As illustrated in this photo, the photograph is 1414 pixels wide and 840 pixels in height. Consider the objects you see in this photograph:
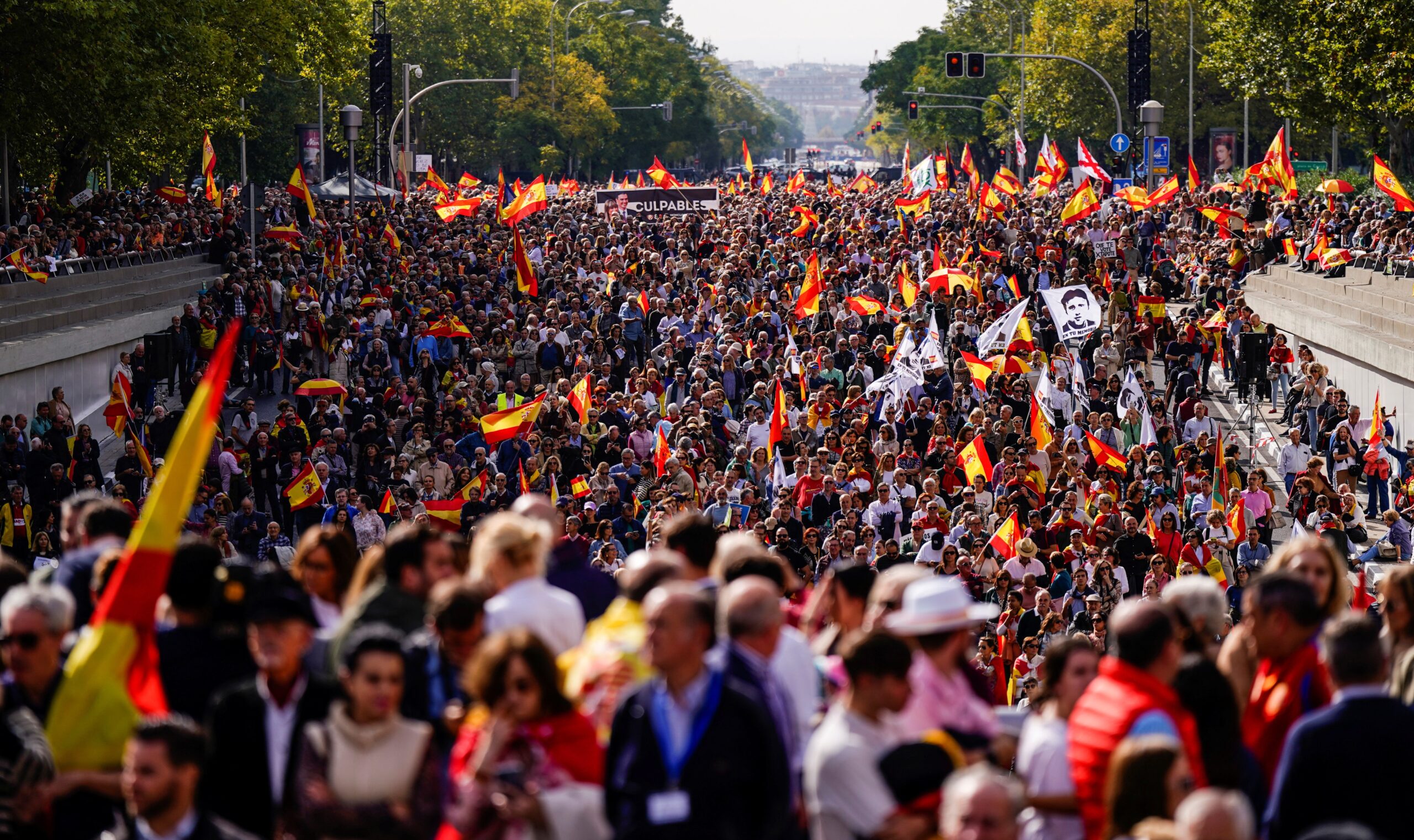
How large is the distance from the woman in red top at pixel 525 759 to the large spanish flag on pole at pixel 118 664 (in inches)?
44.8

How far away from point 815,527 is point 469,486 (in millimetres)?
3408

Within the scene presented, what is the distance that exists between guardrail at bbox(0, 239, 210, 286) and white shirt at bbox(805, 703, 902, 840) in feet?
76.7

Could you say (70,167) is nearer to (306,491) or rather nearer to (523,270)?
(523,270)

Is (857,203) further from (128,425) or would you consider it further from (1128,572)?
(1128,572)

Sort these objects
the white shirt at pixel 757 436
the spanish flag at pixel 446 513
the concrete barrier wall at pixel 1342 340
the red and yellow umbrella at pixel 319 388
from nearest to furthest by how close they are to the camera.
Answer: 1. the spanish flag at pixel 446 513
2. the white shirt at pixel 757 436
3. the red and yellow umbrella at pixel 319 388
4. the concrete barrier wall at pixel 1342 340

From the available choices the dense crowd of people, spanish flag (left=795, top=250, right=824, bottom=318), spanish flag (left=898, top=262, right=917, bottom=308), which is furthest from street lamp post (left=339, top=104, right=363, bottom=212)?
spanish flag (left=795, top=250, right=824, bottom=318)

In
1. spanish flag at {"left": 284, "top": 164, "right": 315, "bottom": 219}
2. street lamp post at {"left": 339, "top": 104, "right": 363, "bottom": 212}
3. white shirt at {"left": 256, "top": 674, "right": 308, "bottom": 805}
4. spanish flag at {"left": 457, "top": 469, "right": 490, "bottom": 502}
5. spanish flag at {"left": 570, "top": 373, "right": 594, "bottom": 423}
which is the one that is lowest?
spanish flag at {"left": 457, "top": 469, "right": 490, "bottom": 502}

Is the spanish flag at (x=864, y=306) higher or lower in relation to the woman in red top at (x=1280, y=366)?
higher

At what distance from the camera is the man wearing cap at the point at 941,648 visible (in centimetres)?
580

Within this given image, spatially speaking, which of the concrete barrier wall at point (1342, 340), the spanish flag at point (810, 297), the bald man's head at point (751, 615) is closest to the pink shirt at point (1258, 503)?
the concrete barrier wall at point (1342, 340)

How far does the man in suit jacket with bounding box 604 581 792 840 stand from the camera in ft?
17.6

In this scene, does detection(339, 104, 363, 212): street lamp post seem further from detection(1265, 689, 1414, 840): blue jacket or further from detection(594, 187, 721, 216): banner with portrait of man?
detection(1265, 689, 1414, 840): blue jacket

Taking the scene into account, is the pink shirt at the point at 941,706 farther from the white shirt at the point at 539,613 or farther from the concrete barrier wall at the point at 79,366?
the concrete barrier wall at the point at 79,366

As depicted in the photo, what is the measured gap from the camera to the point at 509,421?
19.2 meters
